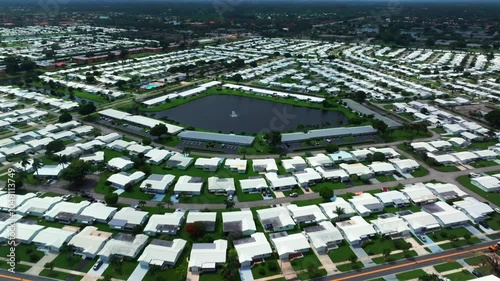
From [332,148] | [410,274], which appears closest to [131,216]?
[410,274]

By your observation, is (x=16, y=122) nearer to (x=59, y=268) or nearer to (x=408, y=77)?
(x=59, y=268)

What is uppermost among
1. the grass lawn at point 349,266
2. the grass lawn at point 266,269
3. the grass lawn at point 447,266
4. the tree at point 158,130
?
the tree at point 158,130

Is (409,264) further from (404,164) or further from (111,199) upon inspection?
(111,199)

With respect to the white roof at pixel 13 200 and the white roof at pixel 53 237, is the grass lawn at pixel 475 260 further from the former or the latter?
the white roof at pixel 13 200

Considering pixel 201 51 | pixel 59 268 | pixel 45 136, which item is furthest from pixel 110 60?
pixel 59 268

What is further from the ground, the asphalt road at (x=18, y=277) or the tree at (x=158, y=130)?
the tree at (x=158, y=130)

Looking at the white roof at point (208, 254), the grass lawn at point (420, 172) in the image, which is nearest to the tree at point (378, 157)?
the grass lawn at point (420, 172)

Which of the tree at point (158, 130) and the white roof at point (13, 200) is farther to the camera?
the tree at point (158, 130)
